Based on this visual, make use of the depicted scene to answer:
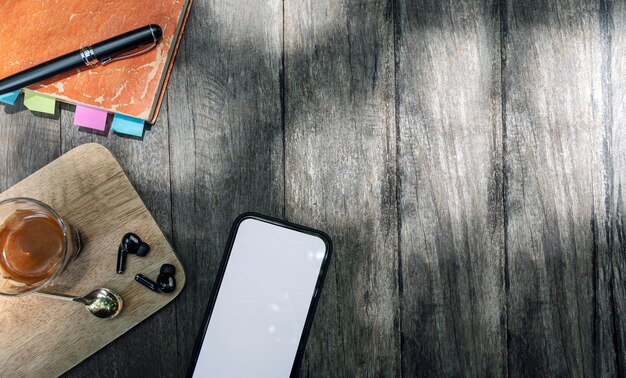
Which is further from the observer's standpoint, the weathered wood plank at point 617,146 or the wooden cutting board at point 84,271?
the weathered wood plank at point 617,146

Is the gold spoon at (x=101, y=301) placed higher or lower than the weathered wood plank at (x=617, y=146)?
lower

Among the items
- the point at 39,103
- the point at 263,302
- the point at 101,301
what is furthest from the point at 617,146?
the point at 39,103

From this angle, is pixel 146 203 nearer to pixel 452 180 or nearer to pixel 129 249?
pixel 129 249

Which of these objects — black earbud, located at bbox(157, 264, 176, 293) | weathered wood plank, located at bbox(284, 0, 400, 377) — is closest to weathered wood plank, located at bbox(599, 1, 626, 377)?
weathered wood plank, located at bbox(284, 0, 400, 377)

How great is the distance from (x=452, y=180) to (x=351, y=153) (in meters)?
0.20

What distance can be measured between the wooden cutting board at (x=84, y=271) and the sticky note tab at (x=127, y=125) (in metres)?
0.06

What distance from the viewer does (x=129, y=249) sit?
82 centimetres

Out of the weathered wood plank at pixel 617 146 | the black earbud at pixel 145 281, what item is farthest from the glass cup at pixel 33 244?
the weathered wood plank at pixel 617 146

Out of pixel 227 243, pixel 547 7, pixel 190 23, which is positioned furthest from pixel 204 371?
pixel 547 7

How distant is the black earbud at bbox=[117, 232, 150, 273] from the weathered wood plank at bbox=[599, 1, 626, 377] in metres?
0.83

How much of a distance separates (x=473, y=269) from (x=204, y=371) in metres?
0.53

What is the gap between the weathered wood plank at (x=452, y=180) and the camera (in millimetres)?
916

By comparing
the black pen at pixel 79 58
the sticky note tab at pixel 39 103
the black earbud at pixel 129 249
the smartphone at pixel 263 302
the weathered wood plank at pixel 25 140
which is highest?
the black pen at pixel 79 58

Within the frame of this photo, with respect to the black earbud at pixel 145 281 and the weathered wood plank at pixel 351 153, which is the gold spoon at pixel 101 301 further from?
the weathered wood plank at pixel 351 153
